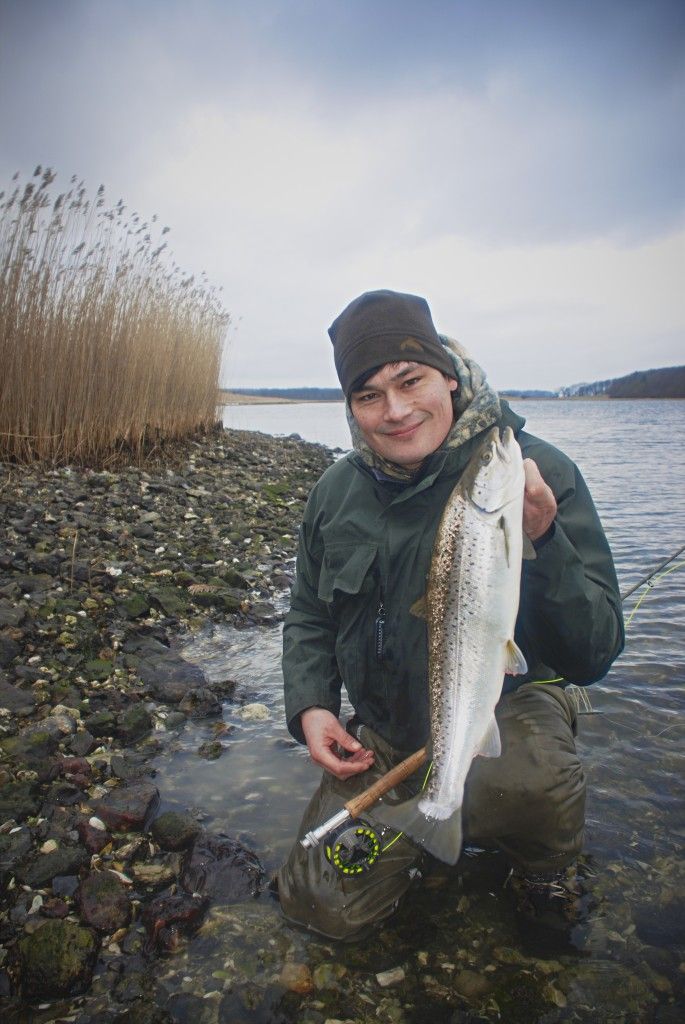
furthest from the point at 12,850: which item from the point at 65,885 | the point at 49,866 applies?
the point at 65,885

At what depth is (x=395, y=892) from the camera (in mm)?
2984

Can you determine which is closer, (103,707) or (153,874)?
(153,874)

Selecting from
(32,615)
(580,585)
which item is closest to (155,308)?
(32,615)

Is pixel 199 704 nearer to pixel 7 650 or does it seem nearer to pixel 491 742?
pixel 7 650

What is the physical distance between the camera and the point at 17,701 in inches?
160

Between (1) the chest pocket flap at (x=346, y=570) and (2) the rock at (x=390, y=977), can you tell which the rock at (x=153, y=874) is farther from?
(1) the chest pocket flap at (x=346, y=570)

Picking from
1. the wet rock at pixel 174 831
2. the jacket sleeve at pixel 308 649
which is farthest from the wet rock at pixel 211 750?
the jacket sleeve at pixel 308 649

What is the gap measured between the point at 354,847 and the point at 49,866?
1.31m

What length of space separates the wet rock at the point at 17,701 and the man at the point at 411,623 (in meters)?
1.74

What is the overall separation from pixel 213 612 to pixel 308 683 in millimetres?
3395

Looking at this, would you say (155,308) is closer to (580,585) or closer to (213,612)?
(213,612)

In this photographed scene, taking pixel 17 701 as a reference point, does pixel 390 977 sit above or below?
below

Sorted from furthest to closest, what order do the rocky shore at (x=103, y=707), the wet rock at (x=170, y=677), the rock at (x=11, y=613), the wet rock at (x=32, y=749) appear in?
the rock at (x=11, y=613), the wet rock at (x=170, y=677), the wet rock at (x=32, y=749), the rocky shore at (x=103, y=707)

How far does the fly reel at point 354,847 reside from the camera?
116 inches
